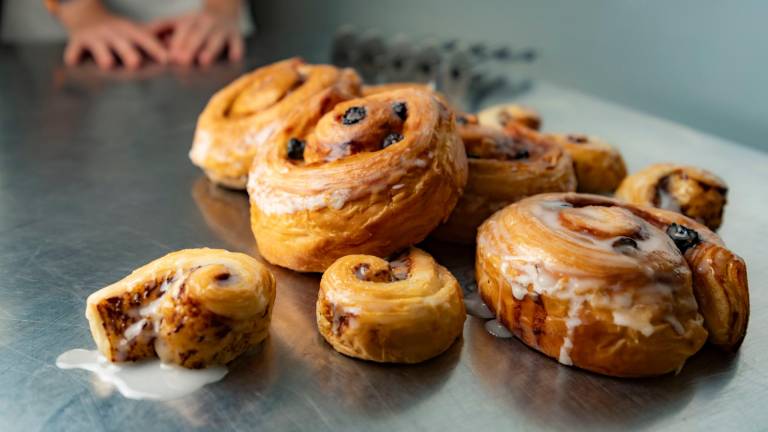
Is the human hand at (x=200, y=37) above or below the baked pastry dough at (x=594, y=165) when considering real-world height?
below

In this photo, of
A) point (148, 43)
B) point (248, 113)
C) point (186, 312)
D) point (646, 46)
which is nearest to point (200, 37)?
point (148, 43)

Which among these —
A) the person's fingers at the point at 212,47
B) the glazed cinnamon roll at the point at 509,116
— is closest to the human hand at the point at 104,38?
the person's fingers at the point at 212,47

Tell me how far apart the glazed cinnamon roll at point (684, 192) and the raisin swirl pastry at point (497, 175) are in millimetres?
172

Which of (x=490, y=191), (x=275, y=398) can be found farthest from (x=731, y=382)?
(x=275, y=398)

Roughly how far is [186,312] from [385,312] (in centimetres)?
29

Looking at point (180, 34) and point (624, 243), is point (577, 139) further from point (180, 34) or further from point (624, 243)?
point (180, 34)

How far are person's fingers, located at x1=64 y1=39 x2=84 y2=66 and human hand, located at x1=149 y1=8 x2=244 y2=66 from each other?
0.34 meters

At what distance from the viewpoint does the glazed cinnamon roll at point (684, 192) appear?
159cm

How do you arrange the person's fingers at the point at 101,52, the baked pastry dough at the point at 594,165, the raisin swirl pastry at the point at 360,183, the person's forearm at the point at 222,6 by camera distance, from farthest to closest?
the person's forearm at the point at 222,6
the person's fingers at the point at 101,52
the baked pastry dough at the point at 594,165
the raisin swirl pastry at the point at 360,183

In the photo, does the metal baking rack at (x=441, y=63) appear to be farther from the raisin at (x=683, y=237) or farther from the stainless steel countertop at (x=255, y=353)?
the raisin at (x=683, y=237)

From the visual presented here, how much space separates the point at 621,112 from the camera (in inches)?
98.7

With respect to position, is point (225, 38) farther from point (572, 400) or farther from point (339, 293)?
point (572, 400)

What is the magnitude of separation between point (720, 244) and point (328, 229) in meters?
0.66

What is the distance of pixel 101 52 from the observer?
10.6 ft
